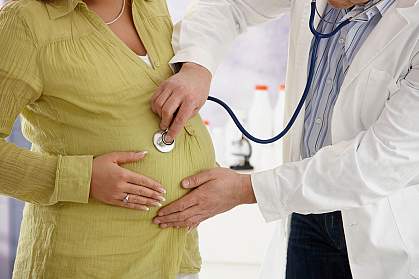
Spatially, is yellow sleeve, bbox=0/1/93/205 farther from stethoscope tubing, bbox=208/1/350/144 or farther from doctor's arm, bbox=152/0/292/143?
stethoscope tubing, bbox=208/1/350/144

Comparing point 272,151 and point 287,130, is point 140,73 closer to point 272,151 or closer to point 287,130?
point 287,130

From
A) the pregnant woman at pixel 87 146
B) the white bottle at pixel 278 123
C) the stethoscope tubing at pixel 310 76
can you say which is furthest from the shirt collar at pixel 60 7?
the white bottle at pixel 278 123

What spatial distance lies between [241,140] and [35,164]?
1784 mm

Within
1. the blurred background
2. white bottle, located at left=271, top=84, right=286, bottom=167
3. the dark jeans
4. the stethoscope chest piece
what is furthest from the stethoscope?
white bottle, located at left=271, top=84, right=286, bottom=167

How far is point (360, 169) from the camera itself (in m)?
1.64

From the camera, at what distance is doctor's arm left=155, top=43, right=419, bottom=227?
1.61 metres

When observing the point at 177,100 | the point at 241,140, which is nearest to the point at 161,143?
the point at 177,100

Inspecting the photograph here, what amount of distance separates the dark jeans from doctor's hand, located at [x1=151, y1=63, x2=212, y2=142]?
1.60 ft

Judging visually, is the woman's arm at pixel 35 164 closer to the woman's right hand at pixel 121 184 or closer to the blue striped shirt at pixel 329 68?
the woman's right hand at pixel 121 184

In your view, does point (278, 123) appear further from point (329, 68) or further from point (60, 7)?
point (60, 7)

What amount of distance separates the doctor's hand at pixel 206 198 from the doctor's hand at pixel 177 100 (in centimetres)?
13

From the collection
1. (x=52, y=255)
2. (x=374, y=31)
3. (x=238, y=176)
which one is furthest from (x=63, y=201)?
(x=374, y=31)

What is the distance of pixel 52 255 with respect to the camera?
5.15 ft

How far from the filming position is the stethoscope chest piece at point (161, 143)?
1.59 m
